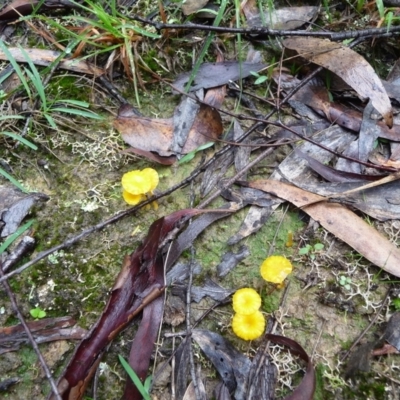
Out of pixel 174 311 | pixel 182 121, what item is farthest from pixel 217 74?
pixel 174 311

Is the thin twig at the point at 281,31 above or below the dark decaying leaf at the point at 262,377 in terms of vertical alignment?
above

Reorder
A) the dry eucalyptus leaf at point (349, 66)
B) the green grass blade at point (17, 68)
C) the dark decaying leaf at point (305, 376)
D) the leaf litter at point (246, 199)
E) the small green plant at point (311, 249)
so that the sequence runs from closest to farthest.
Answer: the dark decaying leaf at point (305, 376)
the leaf litter at point (246, 199)
the small green plant at point (311, 249)
the dry eucalyptus leaf at point (349, 66)
the green grass blade at point (17, 68)

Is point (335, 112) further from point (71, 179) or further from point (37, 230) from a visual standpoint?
point (37, 230)

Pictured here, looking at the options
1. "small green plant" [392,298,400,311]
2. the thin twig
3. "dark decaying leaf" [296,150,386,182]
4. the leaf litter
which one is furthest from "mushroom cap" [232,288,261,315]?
the thin twig

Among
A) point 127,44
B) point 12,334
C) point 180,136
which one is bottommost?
point 12,334

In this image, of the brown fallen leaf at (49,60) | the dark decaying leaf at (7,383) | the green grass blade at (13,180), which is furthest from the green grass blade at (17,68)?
the dark decaying leaf at (7,383)

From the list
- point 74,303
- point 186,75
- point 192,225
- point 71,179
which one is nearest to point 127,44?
point 186,75

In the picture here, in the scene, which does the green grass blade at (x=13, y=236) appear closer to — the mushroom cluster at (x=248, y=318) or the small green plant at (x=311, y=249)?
the mushroom cluster at (x=248, y=318)
